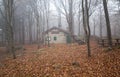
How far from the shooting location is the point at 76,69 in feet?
34.9

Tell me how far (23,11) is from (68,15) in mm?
13357

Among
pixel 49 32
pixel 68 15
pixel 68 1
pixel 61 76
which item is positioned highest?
pixel 68 1

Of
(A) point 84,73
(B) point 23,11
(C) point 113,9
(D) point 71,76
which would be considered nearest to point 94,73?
(A) point 84,73

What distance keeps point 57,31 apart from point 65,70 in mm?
29434

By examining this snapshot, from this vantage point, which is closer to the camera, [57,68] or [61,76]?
[61,76]

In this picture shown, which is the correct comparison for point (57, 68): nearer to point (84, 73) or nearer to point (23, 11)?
point (84, 73)

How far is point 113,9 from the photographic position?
3950 centimetres

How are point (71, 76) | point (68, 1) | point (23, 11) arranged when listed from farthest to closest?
point (68, 1) → point (23, 11) → point (71, 76)

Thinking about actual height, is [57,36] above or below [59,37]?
above

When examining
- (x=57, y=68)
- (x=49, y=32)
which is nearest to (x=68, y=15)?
(x=49, y=32)

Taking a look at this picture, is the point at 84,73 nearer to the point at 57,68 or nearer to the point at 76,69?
the point at 76,69

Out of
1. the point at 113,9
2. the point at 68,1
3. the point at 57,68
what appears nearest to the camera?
the point at 57,68

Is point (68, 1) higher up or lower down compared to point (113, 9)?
higher up

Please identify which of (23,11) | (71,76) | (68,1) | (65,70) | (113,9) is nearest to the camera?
(71,76)
